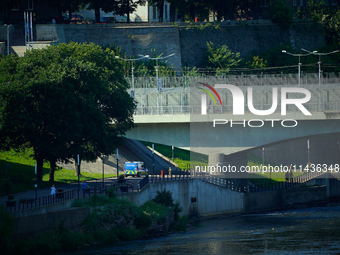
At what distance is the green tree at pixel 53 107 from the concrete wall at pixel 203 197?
293 inches

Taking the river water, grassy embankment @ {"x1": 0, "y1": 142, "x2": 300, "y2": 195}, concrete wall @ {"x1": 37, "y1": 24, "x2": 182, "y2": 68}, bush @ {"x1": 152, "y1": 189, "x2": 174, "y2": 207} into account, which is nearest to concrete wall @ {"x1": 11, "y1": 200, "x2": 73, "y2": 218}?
the river water

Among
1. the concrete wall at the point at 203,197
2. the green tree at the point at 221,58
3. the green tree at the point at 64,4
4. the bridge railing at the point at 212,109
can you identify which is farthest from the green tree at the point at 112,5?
the concrete wall at the point at 203,197

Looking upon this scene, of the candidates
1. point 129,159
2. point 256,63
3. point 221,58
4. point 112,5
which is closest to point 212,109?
point 129,159

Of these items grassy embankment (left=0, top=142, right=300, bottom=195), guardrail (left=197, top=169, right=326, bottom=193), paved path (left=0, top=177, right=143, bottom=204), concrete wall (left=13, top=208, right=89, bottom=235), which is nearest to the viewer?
concrete wall (left=13, top=208, right=89, bottom=235)

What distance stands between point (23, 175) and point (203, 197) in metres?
17.4

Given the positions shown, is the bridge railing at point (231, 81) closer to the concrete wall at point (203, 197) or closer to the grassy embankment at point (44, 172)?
the grassy embankment at point (44, 172)

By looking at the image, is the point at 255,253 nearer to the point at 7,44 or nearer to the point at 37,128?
the point at 37,128

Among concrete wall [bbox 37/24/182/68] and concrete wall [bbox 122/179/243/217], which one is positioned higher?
concrete wall [bbox 37/24/182/68]

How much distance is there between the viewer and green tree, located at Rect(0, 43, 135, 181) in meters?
52.5

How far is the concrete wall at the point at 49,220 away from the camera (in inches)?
1506

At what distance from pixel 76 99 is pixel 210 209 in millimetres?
17816

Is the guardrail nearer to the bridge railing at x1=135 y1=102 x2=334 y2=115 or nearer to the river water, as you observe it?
the river water

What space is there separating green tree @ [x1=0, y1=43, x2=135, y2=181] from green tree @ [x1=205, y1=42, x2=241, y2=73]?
4396 cm

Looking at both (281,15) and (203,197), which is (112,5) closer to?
(281,15)
